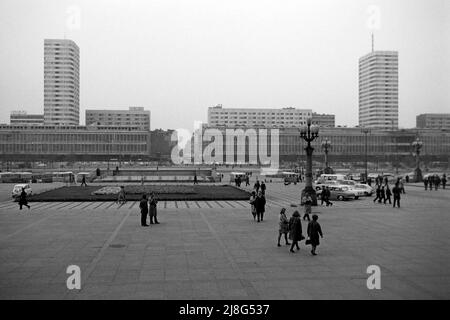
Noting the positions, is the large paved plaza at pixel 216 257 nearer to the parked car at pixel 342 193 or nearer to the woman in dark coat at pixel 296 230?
the woman in dark coat at pixel 296 230

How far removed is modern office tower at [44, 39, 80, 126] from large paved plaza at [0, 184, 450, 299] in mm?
163692

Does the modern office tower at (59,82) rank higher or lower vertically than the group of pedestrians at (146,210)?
Answer: higher

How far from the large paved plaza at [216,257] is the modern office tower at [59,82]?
537 feet

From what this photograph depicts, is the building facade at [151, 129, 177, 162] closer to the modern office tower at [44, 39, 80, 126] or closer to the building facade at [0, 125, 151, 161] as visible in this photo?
the building facade at [0, 125, 151, 161]

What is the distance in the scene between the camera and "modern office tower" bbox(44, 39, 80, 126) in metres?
175

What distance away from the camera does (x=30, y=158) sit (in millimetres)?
132500

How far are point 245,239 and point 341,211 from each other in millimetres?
11047

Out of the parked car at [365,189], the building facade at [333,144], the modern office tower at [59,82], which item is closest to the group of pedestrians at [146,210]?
the parked car at [365,189]

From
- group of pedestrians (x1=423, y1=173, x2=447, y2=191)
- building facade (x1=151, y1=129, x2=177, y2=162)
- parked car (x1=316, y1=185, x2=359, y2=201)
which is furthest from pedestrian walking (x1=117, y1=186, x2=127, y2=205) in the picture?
building facade (x1=151, y1=129, x2=177, y2=162)

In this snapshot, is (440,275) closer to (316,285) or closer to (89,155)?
(316,285)

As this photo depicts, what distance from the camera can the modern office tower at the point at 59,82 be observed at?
17538 centimetres

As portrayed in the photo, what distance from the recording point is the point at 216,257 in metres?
13.6
